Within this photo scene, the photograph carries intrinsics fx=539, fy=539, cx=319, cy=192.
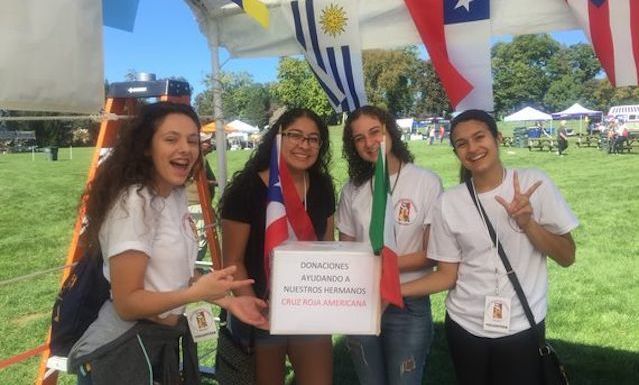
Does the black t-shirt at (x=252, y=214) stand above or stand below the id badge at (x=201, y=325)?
above

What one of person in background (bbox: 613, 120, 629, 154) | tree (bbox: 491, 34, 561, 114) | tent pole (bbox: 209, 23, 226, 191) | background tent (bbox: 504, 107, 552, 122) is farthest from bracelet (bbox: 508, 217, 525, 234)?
tree (bbox: 491, 34, 561, 114)

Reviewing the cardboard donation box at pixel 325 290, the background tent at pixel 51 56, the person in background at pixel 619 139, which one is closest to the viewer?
the background tent at pixel 51 56

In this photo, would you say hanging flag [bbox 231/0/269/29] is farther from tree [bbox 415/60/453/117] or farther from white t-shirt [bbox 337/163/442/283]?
tree [bbox 415/60/453/117]

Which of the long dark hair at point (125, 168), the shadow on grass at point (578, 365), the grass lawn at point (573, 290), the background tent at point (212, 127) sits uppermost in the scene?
the background tent at point (212, 127)

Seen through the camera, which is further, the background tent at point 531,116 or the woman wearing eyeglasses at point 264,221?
the background tent at point 531,116

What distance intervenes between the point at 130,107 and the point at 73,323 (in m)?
1.75

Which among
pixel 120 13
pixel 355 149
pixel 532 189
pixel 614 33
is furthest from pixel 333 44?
pixel 532 189

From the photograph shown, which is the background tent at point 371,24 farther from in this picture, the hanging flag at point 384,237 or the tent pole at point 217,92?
the hanging flag at point 384,237

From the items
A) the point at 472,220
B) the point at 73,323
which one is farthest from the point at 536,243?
the point at 73,323

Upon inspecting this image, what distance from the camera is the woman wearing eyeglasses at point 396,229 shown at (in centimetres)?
248

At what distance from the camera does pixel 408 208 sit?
2479 millimetres

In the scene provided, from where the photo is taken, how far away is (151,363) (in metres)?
1.89

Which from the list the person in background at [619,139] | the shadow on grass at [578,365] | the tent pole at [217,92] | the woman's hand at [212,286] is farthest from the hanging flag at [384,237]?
the person in background at [619,139]

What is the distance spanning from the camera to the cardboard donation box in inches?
74.7
